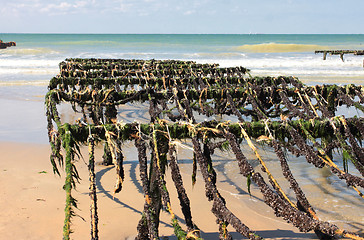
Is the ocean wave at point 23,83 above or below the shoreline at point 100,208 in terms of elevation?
above

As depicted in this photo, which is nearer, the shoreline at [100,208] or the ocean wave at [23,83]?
the shoreline at [100,208]

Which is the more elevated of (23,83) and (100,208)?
(23,83)

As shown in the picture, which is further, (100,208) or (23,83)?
(23,83)

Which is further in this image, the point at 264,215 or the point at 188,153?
the point at 188,153

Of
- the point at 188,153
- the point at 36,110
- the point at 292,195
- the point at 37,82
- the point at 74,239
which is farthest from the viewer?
the point at 37,82

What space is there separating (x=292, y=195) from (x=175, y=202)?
2.05m

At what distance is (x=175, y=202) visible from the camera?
5.30 metres

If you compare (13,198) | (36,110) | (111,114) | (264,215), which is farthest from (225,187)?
(36,110)

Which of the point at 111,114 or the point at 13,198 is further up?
the point at 111,114

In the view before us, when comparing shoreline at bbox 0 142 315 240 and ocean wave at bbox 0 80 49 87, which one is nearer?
shoreline at bbox 0 142 315 240

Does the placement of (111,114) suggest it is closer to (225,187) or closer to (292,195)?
(225,187)

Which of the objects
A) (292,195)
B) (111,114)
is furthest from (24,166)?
(292,195)

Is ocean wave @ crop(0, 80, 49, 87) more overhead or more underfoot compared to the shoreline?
more overhead

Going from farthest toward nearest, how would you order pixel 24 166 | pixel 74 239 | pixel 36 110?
pixel 36 110, pixel 24 166, pixel 74 239
